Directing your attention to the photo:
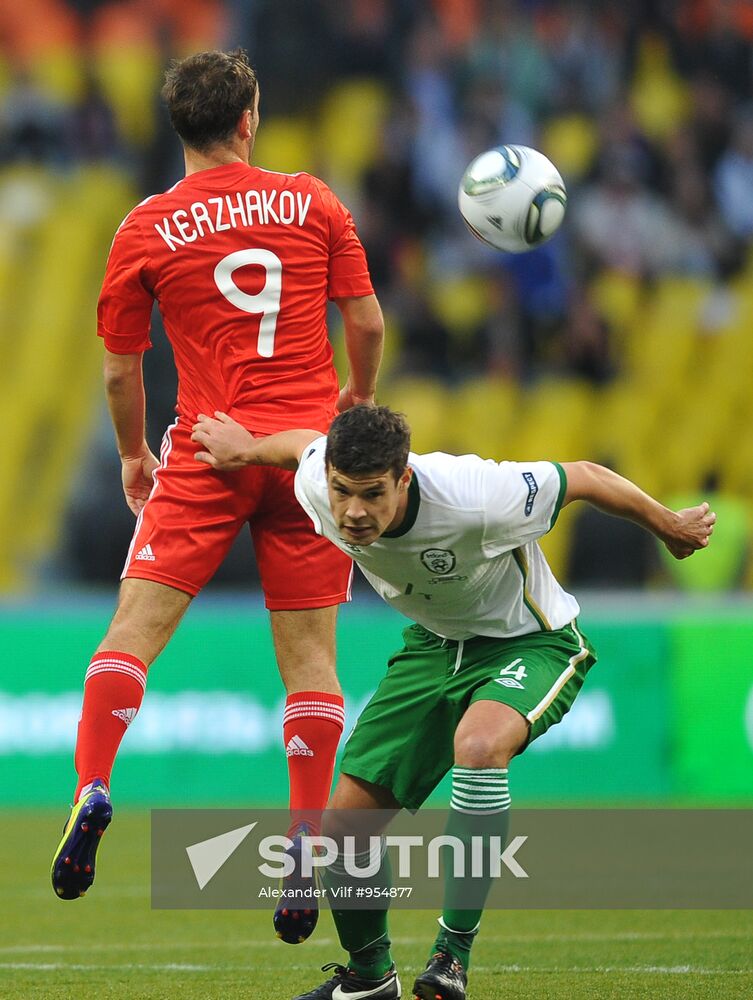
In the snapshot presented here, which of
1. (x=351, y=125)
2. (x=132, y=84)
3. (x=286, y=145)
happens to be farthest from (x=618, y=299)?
(x=132, y=84)

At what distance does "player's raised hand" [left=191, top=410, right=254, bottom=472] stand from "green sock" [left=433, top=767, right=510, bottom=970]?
1103 mm

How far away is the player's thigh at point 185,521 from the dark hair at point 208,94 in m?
0.92

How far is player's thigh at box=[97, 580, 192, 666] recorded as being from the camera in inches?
187

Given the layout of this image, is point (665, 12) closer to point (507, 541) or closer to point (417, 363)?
point (417, 363)

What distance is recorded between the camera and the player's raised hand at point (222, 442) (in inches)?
185

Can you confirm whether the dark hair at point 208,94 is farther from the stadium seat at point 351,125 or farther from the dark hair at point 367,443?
the stadium seat at point 351,125

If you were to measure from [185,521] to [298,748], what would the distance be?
81cm

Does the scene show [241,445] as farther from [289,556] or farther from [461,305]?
[461,305]

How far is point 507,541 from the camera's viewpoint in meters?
4.49

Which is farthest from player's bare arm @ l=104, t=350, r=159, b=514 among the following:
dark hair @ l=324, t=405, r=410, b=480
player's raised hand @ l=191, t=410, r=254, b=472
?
dark hair @ l=324, t=405, r=410, b=480

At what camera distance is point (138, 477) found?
5.18 m

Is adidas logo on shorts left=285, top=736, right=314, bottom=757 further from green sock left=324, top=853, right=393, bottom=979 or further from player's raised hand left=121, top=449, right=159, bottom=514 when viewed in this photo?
player's raised hand left=121, top=449, right=159, bottom=514

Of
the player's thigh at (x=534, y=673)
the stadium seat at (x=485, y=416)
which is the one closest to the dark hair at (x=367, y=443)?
Result: the player's thigh at (x=534, y=673)

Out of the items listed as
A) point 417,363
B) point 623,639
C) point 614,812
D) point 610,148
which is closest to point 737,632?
point 623,639
